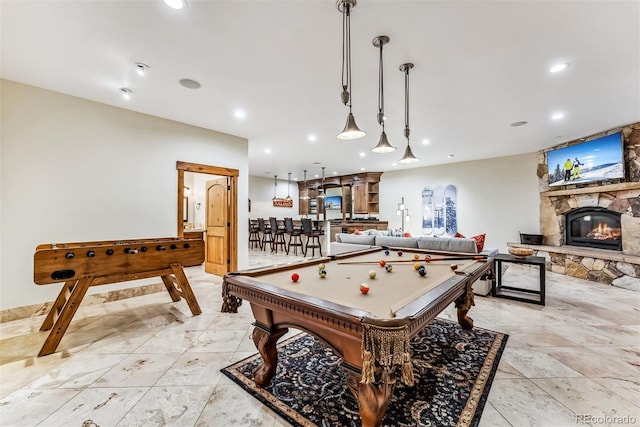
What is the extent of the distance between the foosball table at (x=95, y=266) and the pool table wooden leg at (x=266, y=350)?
1.72 meters

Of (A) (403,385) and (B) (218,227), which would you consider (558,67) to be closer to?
(A) (403,385)

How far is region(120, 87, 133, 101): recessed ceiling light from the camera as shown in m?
3.12

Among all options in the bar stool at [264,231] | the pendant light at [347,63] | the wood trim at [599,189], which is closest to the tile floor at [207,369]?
the pendant light at [347,63]

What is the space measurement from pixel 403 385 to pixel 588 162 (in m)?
6.00

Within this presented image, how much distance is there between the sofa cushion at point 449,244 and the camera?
12.6 ft

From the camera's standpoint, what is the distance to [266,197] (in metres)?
10.3

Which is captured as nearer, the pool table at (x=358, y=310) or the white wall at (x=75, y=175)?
the pool table at (x=358, y=310)

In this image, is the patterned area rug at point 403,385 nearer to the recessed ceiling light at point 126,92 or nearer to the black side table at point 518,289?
the black side table at point 518,289

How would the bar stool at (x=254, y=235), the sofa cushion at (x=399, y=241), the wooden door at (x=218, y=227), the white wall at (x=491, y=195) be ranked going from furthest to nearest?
the bar stool at (x=254, y=235) < the white wall at (x=491, y=195) < the wooden door at (x=218, y=227) < the sofa cushion at (x=399, y=241)

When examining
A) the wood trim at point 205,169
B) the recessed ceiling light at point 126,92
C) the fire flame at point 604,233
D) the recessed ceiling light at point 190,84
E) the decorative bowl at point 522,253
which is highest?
the recessed ceiling light at point 126,92

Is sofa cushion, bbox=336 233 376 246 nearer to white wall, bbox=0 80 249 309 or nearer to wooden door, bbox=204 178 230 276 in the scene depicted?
wooden door, bbox=204 178 230 276

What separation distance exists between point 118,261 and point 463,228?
7.82 meters

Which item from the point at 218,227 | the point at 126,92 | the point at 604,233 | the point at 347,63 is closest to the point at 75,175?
the point at 126,92

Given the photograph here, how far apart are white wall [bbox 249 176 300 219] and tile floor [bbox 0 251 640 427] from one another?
6698 millimetres
